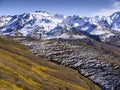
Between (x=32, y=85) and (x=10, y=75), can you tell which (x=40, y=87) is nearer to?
(x=32, y=85)

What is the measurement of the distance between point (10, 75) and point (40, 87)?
19.2m

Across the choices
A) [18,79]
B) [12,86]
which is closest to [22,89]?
[12,86]

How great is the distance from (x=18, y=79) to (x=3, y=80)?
55.3 feet

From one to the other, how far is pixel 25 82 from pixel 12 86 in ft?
63.6

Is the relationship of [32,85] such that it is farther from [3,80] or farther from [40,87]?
[3,80]

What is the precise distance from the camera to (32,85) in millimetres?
196625

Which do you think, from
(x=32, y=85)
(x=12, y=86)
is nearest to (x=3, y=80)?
(x=12, y=86)

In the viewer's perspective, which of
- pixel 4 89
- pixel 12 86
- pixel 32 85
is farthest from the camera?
pixel 32 85

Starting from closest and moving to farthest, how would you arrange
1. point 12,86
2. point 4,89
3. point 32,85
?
point 4,89 → point 12,86 → point 32,85

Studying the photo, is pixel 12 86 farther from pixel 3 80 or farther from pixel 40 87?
pixel 40 87

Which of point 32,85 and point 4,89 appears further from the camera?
point 32,85

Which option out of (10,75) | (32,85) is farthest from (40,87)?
(10,75)

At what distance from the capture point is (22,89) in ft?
596

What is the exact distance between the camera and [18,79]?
199m
